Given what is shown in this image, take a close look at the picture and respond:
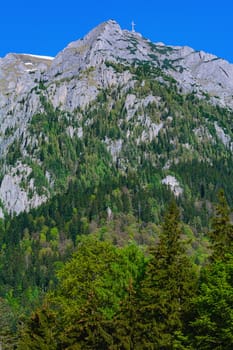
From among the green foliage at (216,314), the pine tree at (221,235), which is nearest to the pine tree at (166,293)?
the green foliage at (216,314)

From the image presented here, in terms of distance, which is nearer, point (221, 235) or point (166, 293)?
point (166, 293)

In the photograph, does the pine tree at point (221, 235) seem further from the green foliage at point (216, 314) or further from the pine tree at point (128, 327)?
the pine tree at point (128, 327)

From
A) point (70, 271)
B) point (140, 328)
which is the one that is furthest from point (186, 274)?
point (70, 271)

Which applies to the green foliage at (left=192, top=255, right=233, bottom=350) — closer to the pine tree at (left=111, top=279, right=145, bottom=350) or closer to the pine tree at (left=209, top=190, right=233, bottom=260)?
the pine tree at (left=111, top=279, right=145, bottom=350)

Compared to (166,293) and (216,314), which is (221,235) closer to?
(166,293)

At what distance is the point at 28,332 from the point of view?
54.2 metres

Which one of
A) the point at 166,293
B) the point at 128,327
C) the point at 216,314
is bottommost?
the point at 216,314

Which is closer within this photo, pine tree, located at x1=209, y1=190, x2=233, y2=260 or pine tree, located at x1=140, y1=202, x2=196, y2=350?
pine tree, located at x1=140, y1=202, x2=196, y2=350

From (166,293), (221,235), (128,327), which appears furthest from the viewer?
(221,235)

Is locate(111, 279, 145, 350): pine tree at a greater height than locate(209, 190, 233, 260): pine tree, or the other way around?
locate(209, 190, 233, 260): pine tree

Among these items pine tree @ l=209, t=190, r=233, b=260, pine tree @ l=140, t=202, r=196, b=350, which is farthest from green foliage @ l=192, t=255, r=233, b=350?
pine tree @ l=209, t=190, r=233, b=260

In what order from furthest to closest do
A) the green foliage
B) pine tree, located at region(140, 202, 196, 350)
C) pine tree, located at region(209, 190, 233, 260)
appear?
pine tree, located at region(209, 190, 233, 260), pine tree, located at region(140, 202, 196, 350), the green foliage

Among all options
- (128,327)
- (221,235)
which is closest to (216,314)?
(128,327)

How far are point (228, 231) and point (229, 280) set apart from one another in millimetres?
9380
